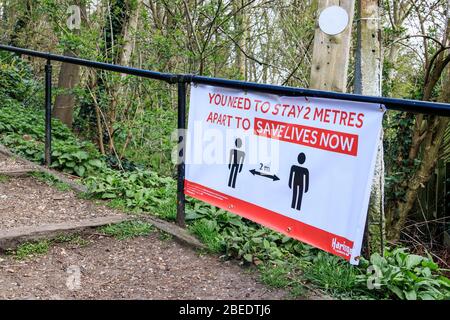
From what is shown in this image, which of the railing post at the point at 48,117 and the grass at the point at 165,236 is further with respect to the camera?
the railing post at the point at 48,117

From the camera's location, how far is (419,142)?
6.01 meters

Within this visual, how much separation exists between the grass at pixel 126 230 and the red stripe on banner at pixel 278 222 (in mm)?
394

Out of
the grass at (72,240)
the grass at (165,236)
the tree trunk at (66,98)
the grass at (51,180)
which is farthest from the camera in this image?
the tree trunk at (66,98)

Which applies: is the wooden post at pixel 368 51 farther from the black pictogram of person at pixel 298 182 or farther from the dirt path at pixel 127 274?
the dirt path at pixel 127 274

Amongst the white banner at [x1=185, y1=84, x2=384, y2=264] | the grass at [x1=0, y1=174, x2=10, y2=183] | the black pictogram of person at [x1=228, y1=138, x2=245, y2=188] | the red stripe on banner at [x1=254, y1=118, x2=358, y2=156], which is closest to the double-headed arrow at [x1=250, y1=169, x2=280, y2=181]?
the white banner at [x1=185, y1=84, x2=384, y2=264]

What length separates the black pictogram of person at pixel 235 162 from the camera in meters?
3.04

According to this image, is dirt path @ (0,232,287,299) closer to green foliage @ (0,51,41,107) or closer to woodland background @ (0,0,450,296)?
woodland background @ (0,0,450,296)

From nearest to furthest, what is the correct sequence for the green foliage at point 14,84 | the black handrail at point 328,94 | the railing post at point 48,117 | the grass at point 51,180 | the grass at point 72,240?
the black handrail at point 328,94 → the grass at point 72,240 → the grass at point 51,180 → the railing post at point 48,117 → the green foliage at point 14,84

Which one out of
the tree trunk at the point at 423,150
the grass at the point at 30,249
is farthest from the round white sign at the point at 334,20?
the tree trunk at the point at 423,150

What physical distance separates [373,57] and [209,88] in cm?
134

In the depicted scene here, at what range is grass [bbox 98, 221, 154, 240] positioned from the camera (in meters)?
3.34

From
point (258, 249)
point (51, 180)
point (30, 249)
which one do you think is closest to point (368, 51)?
point (258, 249)

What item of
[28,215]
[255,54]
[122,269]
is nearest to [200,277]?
[122,269]

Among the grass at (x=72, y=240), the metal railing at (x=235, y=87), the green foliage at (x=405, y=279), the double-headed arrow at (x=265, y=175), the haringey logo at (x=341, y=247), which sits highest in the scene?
the metal railing at (x=235, y=87)
